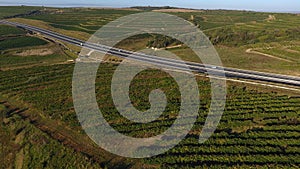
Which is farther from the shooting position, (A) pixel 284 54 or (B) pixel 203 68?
(A) pixel 284 54

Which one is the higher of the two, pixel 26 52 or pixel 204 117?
pixel 26 52

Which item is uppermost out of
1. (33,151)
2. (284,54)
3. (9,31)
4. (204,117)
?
(9,31)

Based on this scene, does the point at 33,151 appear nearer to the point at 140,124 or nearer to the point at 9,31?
the point at 140,124

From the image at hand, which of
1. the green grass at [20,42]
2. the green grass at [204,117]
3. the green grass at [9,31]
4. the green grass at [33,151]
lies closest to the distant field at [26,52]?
the green grass at [20,42]

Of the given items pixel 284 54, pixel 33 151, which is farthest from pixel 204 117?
pixel 284 54

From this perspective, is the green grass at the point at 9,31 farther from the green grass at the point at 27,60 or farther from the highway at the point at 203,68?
the highway at the point at 203,68

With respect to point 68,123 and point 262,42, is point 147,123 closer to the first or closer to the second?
point 68,123

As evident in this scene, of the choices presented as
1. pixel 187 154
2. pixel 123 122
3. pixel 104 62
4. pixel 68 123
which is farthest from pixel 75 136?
pixel 104 62

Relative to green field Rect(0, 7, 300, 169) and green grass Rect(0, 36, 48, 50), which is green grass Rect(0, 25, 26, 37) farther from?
green field Rect(0, 7, 300, 169)
